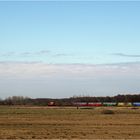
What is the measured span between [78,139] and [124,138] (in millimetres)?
3062

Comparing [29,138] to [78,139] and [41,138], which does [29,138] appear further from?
[78,139]

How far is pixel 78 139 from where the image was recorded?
26188 mm

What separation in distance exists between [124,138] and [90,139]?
236cm

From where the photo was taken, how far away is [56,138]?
87.4ft

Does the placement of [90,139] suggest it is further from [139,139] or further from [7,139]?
[7,139]

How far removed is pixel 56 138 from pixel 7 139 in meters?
3.00

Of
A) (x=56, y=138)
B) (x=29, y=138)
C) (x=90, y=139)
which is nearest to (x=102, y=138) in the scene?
(x=90, y=139)

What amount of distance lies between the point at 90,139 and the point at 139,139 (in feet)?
9.72

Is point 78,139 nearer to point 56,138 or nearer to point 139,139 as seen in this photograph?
point 56,138

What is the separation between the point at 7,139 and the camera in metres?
26.0

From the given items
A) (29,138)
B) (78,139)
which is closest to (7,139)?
(29,138)

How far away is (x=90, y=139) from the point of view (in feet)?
86.1

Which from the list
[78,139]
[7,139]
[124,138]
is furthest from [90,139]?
[7,139]

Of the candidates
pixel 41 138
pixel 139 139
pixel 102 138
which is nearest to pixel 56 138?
pixel 41 138
